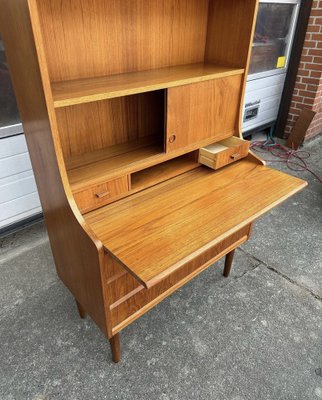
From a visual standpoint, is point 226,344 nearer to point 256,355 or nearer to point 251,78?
point 256,355

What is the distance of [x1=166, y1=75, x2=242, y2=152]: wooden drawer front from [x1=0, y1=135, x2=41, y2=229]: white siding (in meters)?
1.05

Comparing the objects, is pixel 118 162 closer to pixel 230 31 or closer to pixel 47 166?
pixel 47 166

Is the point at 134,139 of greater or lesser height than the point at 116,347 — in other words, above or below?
above

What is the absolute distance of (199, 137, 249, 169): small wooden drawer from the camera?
146cm

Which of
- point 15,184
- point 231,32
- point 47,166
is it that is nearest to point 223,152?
Answer: point 231,32

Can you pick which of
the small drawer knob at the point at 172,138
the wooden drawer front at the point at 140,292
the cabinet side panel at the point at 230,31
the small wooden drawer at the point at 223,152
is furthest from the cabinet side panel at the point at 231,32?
the wooden drawer front at the point at 140,292

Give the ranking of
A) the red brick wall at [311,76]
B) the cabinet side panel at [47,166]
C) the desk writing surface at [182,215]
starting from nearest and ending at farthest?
the cabinet side panel at [47,166] → the desk writing surface at [182,215] → the red brick wall at [311,76]

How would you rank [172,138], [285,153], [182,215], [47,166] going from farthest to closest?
[285,153]
[172,138]
[182,215]
[47,166]

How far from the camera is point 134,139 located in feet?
4.87

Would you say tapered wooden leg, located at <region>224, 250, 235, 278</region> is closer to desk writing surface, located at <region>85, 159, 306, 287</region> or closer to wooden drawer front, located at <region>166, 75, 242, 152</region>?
desk writing surface, located at <region>85, 159, 306, 287</region>

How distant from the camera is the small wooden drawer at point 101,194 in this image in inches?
44.9

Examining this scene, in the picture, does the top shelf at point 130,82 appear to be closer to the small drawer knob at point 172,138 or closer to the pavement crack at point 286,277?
the small drawer knob at point 172,138

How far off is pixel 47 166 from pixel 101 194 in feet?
0.70

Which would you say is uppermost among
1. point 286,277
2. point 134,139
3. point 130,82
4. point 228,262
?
point 130,82
